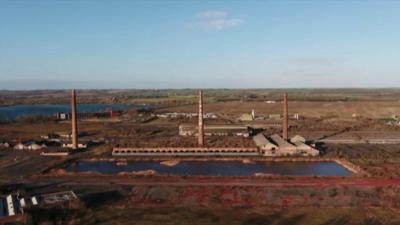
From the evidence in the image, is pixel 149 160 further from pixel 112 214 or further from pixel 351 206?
pixel 351 206

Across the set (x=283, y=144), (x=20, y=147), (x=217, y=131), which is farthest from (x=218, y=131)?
(x=20, y=147)

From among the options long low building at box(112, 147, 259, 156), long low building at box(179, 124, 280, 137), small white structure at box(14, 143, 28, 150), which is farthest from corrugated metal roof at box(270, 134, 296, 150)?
small white structure at box(14, 143, 28, 150)

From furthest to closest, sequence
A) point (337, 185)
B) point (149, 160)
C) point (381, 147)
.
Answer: point (381, 147) → point (149, 160) → point (337, 185)

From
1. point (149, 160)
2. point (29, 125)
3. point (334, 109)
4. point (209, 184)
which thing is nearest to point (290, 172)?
point (209, 184)

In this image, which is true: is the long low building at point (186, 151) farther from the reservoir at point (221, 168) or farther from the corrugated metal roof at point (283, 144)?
the reservoir at point (221, 168)

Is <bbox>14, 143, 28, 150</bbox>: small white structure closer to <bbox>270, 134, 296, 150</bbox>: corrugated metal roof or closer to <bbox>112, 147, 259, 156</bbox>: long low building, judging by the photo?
<bbox>112, 147, 259, 156</bbox>: long low building

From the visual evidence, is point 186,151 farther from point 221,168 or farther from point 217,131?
point 217,131
